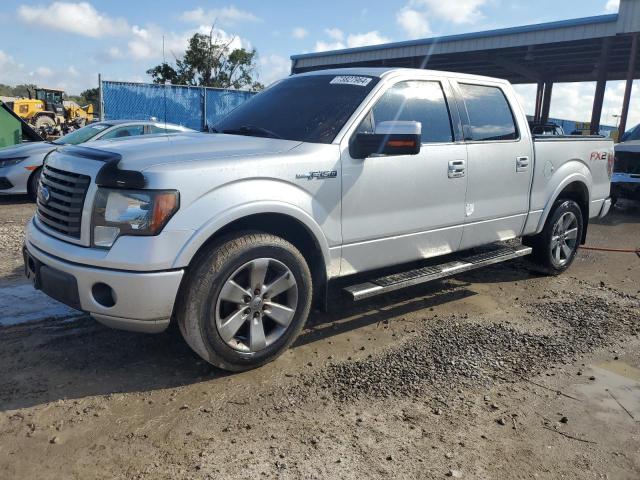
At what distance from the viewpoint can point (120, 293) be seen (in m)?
2.98

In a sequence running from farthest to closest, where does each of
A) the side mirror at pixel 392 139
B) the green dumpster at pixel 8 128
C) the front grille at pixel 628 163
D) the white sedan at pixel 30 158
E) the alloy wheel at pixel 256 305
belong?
the green dumpster at pixel 8 128 < the front grille at pixel 628 163 < the white sedan at pixel 30 158 < the side mirror at pixel 392 139 < the alloy wheel at pixel 256 305

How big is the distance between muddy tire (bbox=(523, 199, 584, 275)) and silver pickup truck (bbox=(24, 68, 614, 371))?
797 millimetres

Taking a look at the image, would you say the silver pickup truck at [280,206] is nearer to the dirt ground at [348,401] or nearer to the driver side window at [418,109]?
the driver side window at [418,109]

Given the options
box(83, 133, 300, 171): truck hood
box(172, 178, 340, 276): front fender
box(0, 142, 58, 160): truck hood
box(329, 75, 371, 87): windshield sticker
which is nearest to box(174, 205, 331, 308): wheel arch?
box(172, 178, 340, 276): front fender

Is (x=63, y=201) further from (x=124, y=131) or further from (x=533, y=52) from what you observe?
(x=533, y=52)

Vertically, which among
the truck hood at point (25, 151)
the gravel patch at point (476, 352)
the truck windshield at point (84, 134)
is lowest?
the gravel patch at point (476, 352)

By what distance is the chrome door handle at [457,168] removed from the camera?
4363 millimetres

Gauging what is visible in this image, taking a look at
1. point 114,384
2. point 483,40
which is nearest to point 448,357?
point 114,384

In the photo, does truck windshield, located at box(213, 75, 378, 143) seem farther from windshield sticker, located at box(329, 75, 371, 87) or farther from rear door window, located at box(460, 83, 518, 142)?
rear door window, located at box(460, 83, 518, 142)

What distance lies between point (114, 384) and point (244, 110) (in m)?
2.47

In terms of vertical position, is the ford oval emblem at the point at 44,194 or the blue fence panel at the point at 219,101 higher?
the blue fence panel at the point at 219,101

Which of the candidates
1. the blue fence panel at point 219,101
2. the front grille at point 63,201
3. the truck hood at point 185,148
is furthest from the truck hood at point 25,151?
the blue fence panel at point 219,101

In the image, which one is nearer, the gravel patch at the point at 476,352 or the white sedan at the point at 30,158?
the gravel patch at the point at 476,352

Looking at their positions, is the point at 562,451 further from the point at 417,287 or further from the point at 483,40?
the point at 483,40
